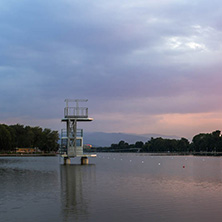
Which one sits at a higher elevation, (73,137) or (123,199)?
(73,137)

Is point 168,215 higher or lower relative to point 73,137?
lower

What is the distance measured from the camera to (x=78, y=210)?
1129 inches

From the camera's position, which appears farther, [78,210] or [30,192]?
[30,192]

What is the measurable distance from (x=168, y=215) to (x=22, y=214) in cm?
1030

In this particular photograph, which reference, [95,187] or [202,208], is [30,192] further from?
[202,208]

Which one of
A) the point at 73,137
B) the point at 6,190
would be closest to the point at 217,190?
the point at 6,190

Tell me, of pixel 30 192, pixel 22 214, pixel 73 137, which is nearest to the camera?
pixel 22 214

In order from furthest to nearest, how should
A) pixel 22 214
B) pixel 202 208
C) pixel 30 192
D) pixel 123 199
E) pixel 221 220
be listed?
pixel 30 192 → pixel 123 199 → pixel 202 208 → pixel 22 214 → pixel 221 220

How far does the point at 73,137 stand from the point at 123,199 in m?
56.3

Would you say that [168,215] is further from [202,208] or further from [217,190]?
[217,190]

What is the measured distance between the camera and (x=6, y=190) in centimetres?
4066

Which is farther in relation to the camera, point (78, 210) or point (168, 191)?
point (168, 191)

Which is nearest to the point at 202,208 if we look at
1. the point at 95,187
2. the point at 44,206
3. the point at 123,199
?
the point at 123,199

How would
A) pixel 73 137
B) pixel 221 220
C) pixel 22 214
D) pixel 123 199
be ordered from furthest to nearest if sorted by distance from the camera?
pixel 73 137, pixel 123 199, pixel 22 214, pixel 221 220
